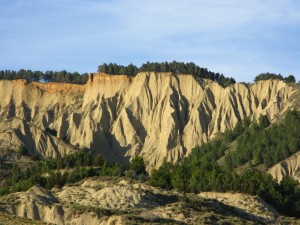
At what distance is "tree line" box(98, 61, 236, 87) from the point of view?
15050 centimetres

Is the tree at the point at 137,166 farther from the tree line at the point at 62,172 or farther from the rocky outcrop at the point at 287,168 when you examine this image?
the rocky outcrop at the point at 287,168

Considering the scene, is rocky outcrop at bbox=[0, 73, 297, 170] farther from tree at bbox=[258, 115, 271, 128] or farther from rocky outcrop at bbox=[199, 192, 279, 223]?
rocky outcrop at bbox=[199, 192, 279, 223]

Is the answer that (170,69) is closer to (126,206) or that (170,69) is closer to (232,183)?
(232,183)

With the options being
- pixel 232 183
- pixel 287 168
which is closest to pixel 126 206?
pixel 232 183

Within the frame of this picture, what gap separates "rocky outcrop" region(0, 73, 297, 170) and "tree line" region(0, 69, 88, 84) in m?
7.27

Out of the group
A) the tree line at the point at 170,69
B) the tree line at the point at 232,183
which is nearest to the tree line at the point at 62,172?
the tree line at the point at 232,183

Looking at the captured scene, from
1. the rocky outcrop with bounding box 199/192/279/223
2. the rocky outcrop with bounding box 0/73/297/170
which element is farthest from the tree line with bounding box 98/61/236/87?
the rocky outcrop with bounding box 199/192/279/223

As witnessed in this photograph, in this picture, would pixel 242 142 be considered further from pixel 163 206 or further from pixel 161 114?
pixel 163 206

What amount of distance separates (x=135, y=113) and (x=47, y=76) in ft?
99.0

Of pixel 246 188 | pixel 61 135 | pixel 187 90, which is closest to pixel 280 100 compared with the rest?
pixel 187 90

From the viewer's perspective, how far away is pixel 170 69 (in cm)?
15062

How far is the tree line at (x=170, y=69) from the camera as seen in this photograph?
150 metres

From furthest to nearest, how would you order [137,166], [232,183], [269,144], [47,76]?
[47,76] < [269,144] < [137,166] < [232,183]

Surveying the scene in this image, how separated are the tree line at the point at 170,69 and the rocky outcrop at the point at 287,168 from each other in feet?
132
